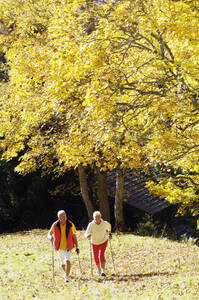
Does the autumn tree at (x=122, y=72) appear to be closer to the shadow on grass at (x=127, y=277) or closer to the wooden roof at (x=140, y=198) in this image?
the shadow on grass at (x=127, y=277)

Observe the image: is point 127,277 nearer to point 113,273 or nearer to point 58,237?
point 113,273

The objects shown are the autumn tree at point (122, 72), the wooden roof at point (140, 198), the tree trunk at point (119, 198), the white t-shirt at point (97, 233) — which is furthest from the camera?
the wooden roof at point (140, 198)

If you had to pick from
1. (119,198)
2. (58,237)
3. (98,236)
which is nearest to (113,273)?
(98,236)

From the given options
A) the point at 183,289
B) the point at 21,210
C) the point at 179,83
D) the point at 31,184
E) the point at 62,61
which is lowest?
the point at 183,289

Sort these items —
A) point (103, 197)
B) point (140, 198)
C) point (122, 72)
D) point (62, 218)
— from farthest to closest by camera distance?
1. point (140, 198)
2. point (103, 197)
3. point (62, 218)
4. point (122, 72)

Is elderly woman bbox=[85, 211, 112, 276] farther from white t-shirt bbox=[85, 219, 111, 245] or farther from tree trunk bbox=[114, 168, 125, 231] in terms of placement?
tree trunk bbox=[114, 168, 125, 231]

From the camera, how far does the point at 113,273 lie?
33.7ft

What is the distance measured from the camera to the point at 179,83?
27.7 ft

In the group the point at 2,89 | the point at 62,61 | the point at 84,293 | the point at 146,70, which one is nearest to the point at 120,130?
the point at 146,70

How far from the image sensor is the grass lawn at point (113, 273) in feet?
27.0

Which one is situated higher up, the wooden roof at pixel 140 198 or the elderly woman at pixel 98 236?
the wooden roof at pixel 140 198

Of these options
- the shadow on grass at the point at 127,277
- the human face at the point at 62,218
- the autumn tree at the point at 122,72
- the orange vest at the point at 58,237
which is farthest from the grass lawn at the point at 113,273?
the autumn tree at the point at 122,72

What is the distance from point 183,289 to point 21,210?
486 inches

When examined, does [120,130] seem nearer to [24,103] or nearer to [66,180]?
[24,103]
